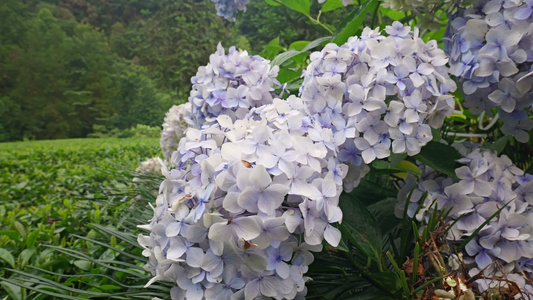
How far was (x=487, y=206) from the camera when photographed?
51cm

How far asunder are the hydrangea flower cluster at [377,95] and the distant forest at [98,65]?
12998mm

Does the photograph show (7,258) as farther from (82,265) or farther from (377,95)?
(377,95)

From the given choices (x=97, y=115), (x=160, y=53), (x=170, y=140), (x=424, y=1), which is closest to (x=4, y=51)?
(x=97, y=115)

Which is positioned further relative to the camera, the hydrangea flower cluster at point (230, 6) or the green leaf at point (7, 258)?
the hydrangea flower cluster at point (230, 6)

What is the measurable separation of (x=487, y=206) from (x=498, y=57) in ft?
0.70

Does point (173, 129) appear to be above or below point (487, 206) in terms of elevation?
below

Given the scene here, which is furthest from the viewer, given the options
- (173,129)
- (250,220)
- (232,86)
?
(173,129)

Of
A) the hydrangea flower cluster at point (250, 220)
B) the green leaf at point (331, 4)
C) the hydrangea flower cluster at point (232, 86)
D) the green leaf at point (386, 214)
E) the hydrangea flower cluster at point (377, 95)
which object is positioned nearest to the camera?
the hydrangea flower cluster at point (250, 220)

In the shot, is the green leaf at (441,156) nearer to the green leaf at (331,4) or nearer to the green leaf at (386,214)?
the green leaf at (386,214)

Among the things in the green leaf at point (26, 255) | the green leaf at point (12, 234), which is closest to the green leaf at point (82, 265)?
the green leaf at point (26, 255)

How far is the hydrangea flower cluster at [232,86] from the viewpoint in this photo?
0.71 metres

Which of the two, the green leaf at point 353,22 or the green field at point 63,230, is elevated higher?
the green leaf at point 353,22

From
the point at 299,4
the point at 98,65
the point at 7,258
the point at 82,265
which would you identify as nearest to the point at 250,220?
the point at 82,265

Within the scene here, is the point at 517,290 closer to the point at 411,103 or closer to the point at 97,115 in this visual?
the point at 411,103
